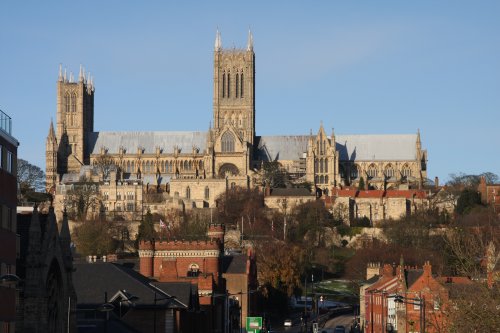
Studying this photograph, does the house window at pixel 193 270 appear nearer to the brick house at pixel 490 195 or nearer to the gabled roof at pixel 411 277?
the gabled roof at pixel 411 277

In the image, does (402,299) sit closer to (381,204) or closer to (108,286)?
(108,286)

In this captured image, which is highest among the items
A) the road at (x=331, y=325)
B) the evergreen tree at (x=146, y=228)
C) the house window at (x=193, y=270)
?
the evergreen tree at (x=146, y=228)

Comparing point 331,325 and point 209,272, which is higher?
point 209,272

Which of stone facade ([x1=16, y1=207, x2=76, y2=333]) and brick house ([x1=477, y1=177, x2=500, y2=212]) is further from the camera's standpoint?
brick house ([x1=477, y1=177, x2=500, y2=212])

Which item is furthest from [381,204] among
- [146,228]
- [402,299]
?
[402,299]

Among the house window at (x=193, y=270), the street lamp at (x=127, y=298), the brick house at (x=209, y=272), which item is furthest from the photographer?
the house window at (x=193, y=270)

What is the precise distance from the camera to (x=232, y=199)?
192000 mm

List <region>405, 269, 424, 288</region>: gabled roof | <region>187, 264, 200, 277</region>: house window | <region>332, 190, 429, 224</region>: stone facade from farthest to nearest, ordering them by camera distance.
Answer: <region>332, 190, 429, 224</region>: stone facade → <region>405, 269, 424, 288</region>: gabled roof → <region>187, 264, 200, 277</region>: house window

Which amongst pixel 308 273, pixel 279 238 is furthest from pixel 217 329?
pixel 279 238

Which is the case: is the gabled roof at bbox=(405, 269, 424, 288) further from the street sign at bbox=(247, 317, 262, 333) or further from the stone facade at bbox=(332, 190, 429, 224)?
the stone facade at bbox=(332, 190, 429, 224)

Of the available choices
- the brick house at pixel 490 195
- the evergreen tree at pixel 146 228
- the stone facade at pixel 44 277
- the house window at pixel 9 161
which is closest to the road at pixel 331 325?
the evergreen tree at pixel 146 228

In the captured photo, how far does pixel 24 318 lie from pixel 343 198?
152m

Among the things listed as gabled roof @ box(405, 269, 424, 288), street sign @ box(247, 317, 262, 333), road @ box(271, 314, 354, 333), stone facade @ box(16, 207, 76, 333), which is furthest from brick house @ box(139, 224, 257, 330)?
stone facade @ box(16, 207, 76, 333)

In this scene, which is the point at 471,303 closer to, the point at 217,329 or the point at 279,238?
the point at 217,329
